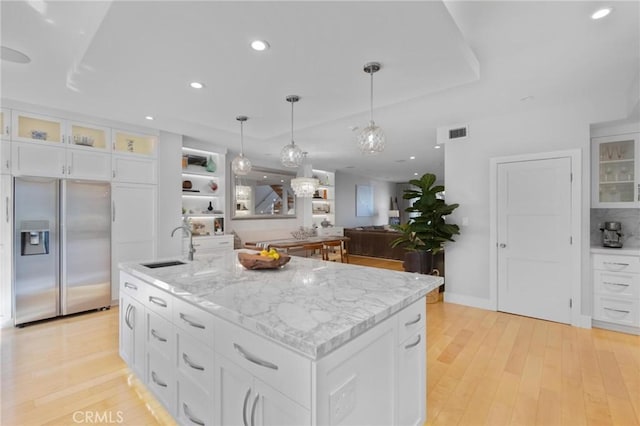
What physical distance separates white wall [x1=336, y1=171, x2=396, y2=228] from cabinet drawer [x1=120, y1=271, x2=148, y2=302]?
672 cm

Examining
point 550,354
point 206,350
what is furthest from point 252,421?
point 550,354

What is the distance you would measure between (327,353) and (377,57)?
2.08m

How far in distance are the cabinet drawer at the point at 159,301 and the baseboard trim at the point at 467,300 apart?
369cm

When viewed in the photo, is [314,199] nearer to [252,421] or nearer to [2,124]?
[2,124]

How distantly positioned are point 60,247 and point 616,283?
20.9ft

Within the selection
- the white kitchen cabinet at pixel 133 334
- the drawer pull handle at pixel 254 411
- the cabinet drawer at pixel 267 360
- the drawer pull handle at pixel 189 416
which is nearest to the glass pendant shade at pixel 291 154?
the white kitchen cabinet at pixel 133 334

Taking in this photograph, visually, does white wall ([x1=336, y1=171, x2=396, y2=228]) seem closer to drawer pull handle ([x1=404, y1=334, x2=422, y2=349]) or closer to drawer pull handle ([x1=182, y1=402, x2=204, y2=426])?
drawer pull handle ([x1=404, y1=334, x2=422, y2=349])

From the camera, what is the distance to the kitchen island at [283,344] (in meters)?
1.07

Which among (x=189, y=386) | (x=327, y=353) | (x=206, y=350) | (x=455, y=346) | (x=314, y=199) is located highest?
(x=314, y=199)

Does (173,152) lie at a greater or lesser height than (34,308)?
greater

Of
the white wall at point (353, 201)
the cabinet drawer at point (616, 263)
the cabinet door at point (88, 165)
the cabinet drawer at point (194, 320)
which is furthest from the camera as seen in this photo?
the white wall at point (353, 201)

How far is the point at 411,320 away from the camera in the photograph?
157 centimetres

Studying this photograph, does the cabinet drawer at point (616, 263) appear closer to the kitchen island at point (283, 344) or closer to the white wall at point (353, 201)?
the kitchen island at point (283, 344)

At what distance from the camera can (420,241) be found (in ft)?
13.7
